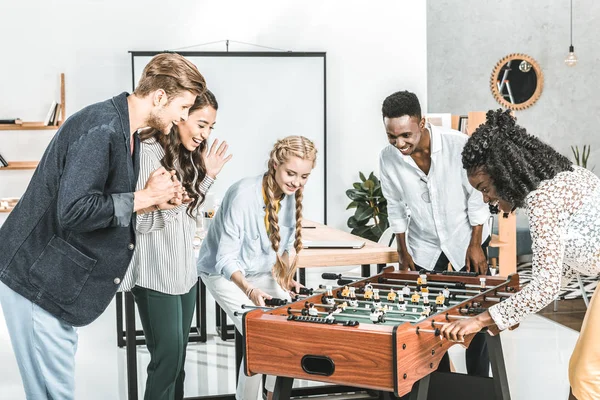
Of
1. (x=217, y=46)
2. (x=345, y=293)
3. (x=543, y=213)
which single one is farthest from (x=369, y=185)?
(x=543, y=213)

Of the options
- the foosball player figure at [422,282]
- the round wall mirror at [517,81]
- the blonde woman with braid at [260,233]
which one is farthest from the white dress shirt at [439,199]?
the round wall mirror at [517,81]

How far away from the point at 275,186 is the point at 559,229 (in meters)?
1.32

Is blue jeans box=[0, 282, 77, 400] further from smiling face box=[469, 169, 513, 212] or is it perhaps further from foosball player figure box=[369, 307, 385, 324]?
smiling face box=[469, 169, 513, 212]

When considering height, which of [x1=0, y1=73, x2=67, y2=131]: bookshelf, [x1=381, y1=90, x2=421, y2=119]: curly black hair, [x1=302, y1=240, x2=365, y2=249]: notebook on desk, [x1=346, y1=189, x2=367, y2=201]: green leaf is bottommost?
[x1=302, y1=240, x2=365, y2=249]: notebook on desk

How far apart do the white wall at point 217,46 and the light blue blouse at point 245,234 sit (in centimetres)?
424

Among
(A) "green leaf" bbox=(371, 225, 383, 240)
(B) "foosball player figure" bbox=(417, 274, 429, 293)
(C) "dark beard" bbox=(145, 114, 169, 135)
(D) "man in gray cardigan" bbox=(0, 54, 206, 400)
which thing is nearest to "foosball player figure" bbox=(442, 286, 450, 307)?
(B) "foosball player figure" bbox=(417, 274, 429, 293)

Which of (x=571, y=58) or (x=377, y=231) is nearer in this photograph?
(x=377, y=231)

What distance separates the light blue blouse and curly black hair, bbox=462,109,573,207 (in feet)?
3.49

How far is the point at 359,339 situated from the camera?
236 centimetres

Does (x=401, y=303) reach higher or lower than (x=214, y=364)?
higher

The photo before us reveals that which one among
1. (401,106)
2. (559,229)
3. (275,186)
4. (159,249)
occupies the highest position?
(401,106)

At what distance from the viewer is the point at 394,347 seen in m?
2.29

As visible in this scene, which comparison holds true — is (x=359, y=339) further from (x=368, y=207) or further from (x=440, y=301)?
(x=368, y=207)

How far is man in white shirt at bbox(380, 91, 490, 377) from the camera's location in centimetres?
357
